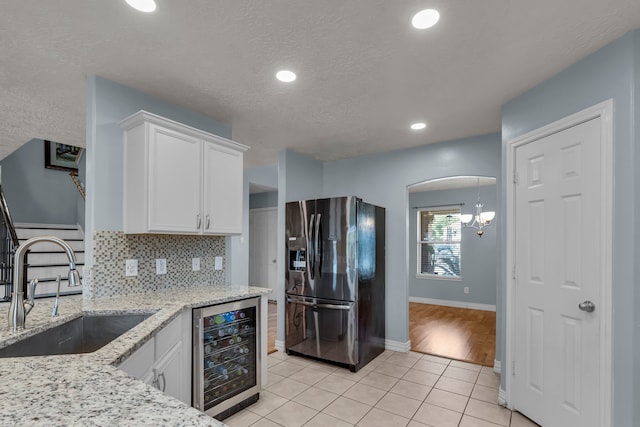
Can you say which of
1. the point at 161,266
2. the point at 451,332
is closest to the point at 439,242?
the point at 451,332

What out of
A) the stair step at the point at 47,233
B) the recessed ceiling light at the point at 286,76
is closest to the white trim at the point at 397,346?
the recessed ceiling light at the point at 286,76

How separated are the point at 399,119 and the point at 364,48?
1.26m

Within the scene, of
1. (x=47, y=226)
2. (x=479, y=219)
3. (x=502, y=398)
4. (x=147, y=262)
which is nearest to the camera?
(x=147, y=262)

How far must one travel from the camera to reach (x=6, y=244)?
12.2 feet

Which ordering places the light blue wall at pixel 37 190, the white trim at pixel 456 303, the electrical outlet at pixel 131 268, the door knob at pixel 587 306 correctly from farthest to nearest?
the white trim at pixel 456 303
the light blue wall at pixel 37 190
the electrical outlet at pixel 131 268
the door knob at pixel 587 306

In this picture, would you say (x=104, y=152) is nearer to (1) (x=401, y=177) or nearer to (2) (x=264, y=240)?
(1) (x=401, y=177)

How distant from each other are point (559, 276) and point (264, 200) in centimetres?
561

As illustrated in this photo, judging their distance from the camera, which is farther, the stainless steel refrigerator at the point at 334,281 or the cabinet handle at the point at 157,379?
the stainless steel refrigerator at the point at 334,281

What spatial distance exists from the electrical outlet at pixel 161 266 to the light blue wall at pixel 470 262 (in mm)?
5685

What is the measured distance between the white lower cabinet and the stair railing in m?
2.85

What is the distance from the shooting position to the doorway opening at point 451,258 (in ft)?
19.4

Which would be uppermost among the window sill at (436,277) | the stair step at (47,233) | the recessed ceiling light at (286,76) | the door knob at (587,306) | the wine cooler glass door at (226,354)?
the recessed ceiling light at (286,76)

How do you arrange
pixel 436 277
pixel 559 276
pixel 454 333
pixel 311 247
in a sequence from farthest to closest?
pixel 436 277
pixel 454 333
pixel 311 247
pixel 559 276

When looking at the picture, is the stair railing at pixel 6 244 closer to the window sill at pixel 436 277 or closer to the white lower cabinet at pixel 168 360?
the white lower cabinet at pixel 168 360
